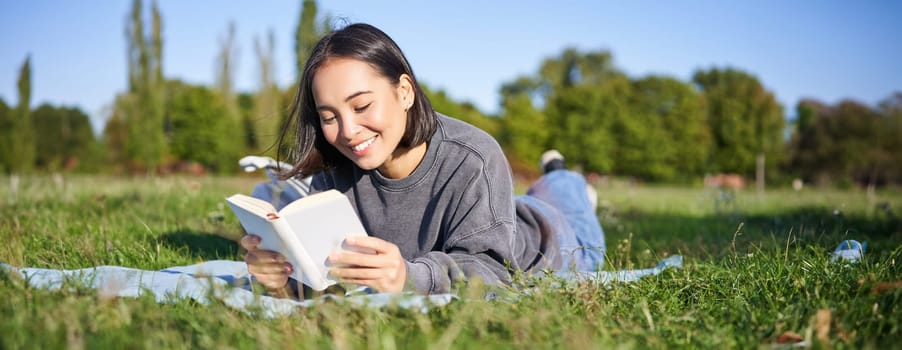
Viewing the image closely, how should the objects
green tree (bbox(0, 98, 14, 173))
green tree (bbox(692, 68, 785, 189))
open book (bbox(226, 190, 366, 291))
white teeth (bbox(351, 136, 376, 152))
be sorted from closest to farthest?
1. open book (bbox(226, 190, 366, 291))
2. white teeth (bbox(351, 136, 376, 152))
3. green tree (bbox(0, 98, 14, 173))
4. green tree (bbox(692, 68, 785, 189))

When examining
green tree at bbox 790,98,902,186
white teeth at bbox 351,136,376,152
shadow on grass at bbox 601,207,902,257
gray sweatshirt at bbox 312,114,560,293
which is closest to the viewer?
gray sweatshirt at bbox 312,114,560,293

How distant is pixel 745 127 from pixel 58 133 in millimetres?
45927

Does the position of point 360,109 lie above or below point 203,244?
above

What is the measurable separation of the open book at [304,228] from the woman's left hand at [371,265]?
0.25 ft

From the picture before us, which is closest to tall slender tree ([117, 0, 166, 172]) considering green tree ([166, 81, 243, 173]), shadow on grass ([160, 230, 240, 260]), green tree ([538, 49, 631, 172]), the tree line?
the tree line

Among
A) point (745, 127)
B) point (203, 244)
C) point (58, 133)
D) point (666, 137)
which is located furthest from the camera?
point (666, 137)

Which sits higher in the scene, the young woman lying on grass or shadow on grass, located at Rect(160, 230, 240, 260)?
the young woman lying on grass

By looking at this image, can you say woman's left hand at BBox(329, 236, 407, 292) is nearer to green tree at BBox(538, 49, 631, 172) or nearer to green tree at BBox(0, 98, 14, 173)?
green tree at BBox(538, 49, 631, 172)

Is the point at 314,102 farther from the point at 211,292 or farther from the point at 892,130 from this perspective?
the point at 892,130

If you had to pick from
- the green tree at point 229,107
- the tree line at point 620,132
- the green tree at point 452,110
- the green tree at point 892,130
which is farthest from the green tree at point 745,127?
the green tree at point 229,107

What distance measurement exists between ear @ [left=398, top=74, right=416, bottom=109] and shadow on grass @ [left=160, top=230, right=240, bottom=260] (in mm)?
1646

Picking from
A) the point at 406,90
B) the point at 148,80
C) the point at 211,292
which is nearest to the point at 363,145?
the point at 406,90

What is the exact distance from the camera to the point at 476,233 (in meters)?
2.74

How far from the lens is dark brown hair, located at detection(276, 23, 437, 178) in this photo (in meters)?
2.76
